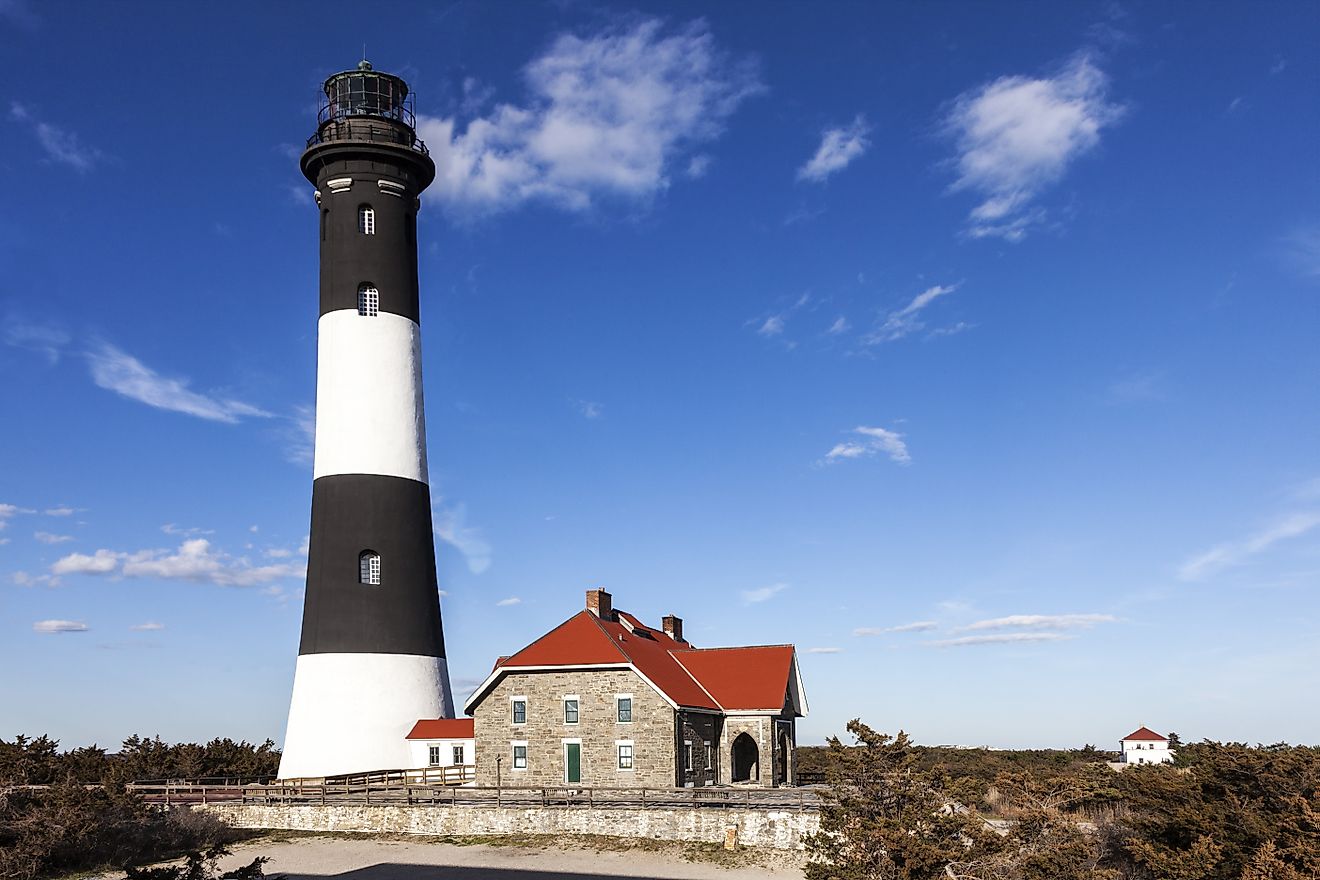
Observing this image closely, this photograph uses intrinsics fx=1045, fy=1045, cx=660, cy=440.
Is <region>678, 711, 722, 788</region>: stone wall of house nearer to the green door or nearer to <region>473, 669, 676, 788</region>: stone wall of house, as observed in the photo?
<region>473, 669, 676, 788</region>: stone wall of house

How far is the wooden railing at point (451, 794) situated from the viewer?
25.6 m

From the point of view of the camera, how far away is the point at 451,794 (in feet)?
96.0

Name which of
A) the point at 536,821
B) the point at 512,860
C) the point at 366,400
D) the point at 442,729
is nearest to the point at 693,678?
the point at 442,729

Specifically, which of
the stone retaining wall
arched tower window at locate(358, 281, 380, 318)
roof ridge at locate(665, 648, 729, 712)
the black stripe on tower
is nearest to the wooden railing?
the stone retaining wall

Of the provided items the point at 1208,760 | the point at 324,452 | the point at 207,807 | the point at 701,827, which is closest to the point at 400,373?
the point at 324,452

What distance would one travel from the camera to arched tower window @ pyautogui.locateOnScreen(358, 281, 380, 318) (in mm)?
32750

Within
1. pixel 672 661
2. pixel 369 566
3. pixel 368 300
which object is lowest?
pixel 672 661

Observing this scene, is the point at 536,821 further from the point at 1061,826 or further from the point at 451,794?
the point at 1061,826

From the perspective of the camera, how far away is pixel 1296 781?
63.8 ft

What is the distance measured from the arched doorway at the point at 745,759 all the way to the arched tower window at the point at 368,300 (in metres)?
17.8

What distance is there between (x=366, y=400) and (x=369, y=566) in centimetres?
507

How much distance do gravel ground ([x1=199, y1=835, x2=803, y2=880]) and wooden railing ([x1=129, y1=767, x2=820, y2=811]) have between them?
3.58 ft

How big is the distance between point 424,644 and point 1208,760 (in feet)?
70.1

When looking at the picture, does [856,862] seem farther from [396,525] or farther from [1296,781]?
[396,525]
